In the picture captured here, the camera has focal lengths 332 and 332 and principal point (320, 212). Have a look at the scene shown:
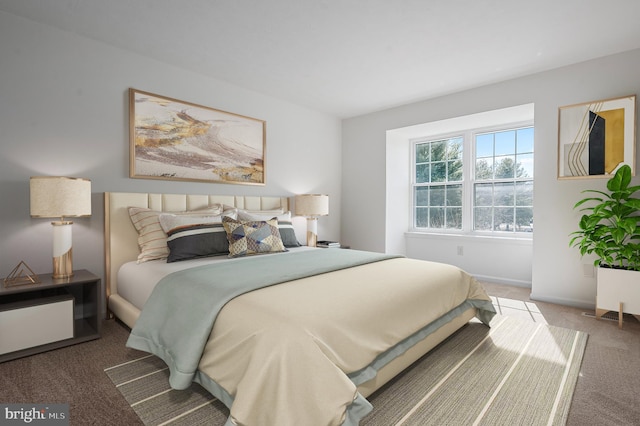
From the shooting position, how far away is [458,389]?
1.86 metres

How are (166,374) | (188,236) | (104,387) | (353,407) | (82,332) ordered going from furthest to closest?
(188,236), (82,332), (166,374), (104,387), (353,407)

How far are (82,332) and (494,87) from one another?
4.73m

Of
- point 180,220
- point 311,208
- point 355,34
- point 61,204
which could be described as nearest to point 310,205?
point 311,208

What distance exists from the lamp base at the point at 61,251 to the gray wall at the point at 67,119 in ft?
0.94

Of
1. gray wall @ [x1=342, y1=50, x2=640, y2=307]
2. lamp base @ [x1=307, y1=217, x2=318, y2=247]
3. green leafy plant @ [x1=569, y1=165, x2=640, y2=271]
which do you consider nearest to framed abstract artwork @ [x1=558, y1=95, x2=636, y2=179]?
gray wall @ [x1=342, y1=50, x2=640, y2=307]

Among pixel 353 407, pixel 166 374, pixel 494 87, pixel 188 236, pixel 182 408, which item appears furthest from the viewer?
pixel 494 87

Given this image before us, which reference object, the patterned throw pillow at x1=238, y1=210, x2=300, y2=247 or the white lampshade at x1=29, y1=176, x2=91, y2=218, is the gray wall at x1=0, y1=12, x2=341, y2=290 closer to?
the white lampshade at x1=29, y1=176, x2=91, y2=218

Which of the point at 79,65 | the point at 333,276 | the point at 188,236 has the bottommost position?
the point at 333,276

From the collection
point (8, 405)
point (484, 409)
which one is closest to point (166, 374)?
point (8, 405)

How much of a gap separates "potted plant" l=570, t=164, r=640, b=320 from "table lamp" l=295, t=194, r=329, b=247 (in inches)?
107

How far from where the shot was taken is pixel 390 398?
1.77 meters

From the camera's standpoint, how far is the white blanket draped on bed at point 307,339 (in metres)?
1.27

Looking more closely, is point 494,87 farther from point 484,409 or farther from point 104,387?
point 104,387

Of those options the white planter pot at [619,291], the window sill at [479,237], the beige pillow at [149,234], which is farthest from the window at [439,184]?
the beige pillow at [149,234]
